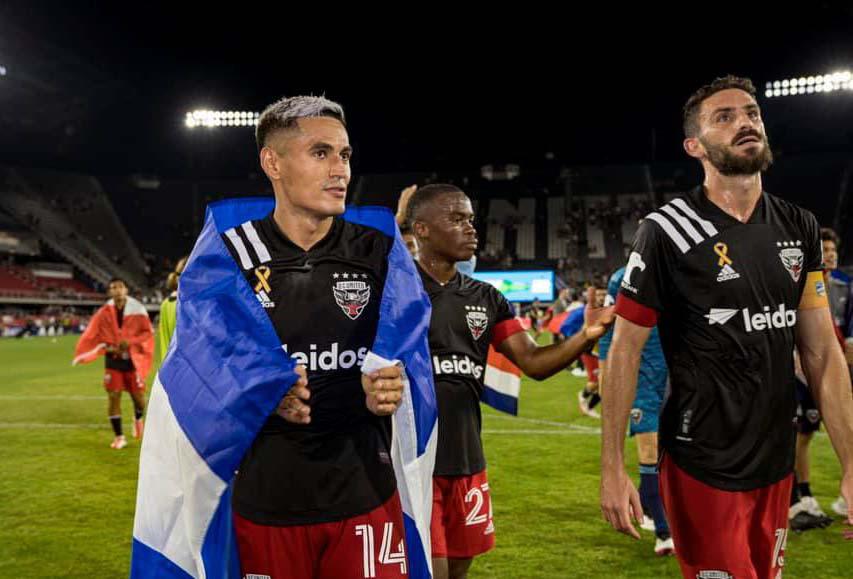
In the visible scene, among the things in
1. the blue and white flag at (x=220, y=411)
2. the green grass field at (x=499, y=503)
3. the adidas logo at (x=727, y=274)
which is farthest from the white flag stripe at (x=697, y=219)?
the green grass field at (x=499, y=503)

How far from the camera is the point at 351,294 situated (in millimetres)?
2615

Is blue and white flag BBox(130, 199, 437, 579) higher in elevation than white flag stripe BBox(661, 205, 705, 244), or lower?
lower

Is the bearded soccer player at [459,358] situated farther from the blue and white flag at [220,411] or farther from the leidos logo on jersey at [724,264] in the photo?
the blue and white flag at [220,411]

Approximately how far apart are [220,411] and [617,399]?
1.41m

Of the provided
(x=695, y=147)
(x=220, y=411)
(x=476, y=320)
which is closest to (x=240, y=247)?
(x=220, y=411)

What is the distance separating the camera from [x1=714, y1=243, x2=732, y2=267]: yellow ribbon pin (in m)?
2.84

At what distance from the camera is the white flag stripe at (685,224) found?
9.41 feet

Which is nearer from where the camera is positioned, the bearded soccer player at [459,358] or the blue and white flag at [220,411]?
the blue and white flag at [220,411]

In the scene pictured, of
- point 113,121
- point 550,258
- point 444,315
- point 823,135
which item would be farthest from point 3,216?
point 444,315

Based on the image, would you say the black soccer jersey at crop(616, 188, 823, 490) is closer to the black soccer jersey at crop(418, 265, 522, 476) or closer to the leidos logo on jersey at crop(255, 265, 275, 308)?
the black soccer jersey at crop(418, 265, 522, 476)

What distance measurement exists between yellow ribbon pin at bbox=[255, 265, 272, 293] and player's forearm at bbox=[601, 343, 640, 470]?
127 centimetres

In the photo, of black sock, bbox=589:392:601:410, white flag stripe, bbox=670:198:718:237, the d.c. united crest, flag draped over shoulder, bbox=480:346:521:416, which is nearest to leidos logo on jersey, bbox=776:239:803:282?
the d.c. united crest

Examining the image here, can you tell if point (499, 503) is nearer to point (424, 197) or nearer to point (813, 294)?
point (424, 197)

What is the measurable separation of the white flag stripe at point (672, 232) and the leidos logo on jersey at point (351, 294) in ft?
3.76
